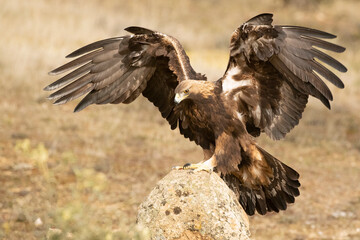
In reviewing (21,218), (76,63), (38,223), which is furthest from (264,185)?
(21,218)

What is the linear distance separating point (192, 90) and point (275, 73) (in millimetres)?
857

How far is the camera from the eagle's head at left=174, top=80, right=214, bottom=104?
16.4ft

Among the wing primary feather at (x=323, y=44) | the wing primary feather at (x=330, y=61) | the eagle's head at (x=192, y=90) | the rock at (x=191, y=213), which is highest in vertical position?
the wing primary feather at (x=323, y=44)

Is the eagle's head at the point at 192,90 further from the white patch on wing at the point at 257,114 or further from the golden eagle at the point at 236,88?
the white patch on wing at the point at 257,114

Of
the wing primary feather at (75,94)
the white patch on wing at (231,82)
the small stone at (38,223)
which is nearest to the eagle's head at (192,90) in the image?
the white patch on wing at (231,82)

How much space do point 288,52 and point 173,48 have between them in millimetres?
1077

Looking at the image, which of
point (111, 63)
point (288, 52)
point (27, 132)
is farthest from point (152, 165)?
point (288, 52)

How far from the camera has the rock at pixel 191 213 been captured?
178 inches

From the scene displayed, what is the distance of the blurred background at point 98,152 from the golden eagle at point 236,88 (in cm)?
97

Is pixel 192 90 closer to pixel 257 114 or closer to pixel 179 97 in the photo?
pixel 179 97

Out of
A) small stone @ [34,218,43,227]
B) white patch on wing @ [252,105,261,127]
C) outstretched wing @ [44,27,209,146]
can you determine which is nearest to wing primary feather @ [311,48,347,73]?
white patch on wing @ [252,105,261,127]

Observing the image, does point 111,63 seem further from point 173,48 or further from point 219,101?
point 219,101

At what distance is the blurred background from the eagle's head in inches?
42.8

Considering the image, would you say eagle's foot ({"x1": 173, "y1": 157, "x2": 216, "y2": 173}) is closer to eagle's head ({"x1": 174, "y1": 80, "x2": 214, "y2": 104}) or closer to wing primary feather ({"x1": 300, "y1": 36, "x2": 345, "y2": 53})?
eagle's head ({"x1": 174, "y1": 80, "x2": 214, "y2": 104})
